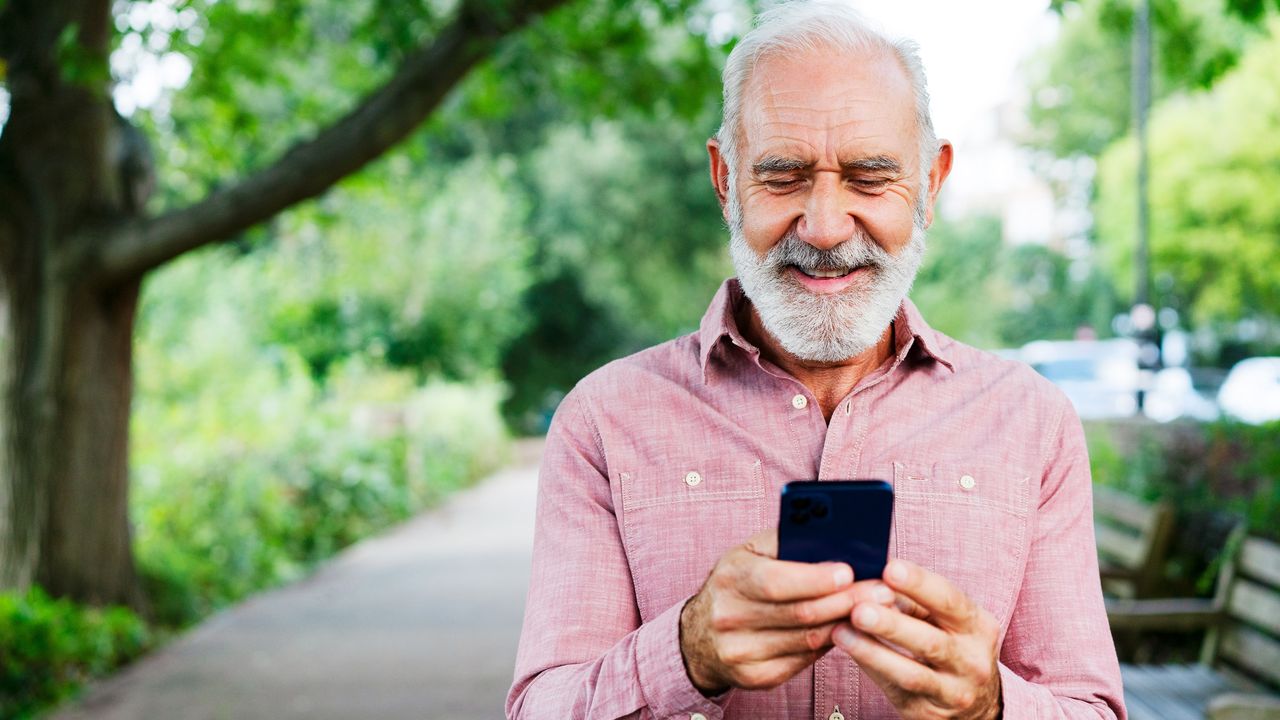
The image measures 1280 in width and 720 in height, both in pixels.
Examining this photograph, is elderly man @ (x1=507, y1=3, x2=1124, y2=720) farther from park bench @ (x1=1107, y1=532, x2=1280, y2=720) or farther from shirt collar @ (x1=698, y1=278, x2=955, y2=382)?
park bench @ (x1=1107, y1=532, x2=1280, y2=720)

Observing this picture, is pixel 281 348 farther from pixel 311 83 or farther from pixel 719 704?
pixel 719 704

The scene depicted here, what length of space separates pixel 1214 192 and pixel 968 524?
102 ft

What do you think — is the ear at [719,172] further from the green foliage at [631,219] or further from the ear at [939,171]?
the green foliage at [631,219]

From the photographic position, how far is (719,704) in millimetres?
1641

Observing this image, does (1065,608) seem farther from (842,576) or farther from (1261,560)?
(1261,560)

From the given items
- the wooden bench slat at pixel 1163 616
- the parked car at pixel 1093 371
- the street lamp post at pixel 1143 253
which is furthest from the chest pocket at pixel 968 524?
the parked car at pixel 1093 371

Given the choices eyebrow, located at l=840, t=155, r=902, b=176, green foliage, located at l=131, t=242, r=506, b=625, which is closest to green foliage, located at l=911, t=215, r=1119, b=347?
green foliage, located at l=131, t=242, r=506, b=625

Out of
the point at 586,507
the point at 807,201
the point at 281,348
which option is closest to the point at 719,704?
the point at 586,507

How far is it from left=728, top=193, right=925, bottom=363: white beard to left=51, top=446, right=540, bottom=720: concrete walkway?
4790 mm

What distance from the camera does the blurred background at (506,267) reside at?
7.43 m

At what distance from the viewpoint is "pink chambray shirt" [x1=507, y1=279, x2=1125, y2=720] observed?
6.11 ft

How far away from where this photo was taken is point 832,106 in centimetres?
184

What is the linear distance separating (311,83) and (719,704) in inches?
475

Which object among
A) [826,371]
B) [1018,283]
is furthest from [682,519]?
[1018,283]
